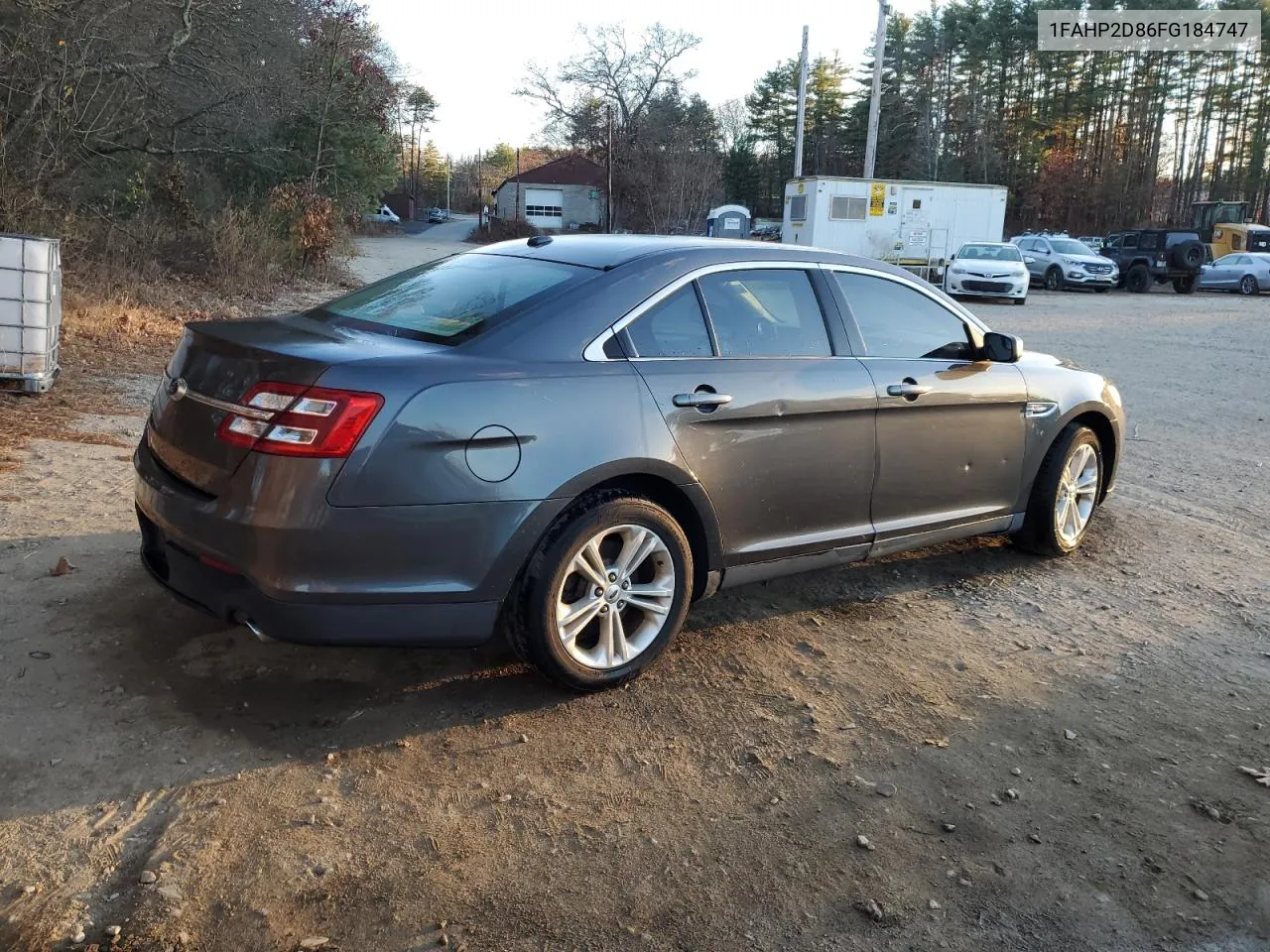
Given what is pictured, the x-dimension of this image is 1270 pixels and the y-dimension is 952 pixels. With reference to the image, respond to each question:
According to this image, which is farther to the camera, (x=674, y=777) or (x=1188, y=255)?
(x=1188, y=255)

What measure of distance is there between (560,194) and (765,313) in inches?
2970

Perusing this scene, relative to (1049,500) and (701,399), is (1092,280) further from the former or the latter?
(701,399)

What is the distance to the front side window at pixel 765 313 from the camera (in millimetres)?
4070

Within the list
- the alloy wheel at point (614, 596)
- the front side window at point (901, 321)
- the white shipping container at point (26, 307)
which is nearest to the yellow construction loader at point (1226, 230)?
the front side window at point (901, 321)

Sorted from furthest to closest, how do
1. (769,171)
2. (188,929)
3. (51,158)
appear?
(769,171) → (51,158) → (188,929)

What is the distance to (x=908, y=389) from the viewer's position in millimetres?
4527

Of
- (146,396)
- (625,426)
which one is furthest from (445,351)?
(146,396)

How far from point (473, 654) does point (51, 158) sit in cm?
1249

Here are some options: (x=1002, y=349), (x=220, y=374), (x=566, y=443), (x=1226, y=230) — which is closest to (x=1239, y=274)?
(x=1226, y=230)

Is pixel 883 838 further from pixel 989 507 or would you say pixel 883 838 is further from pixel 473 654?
pixel 989 507

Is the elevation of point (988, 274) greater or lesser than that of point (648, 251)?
greater

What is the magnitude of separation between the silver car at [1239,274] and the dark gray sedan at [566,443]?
3172 centimetres

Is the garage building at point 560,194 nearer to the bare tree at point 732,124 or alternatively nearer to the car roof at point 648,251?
the bare tree at point 732,124

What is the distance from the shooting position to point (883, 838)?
2.94 metres
